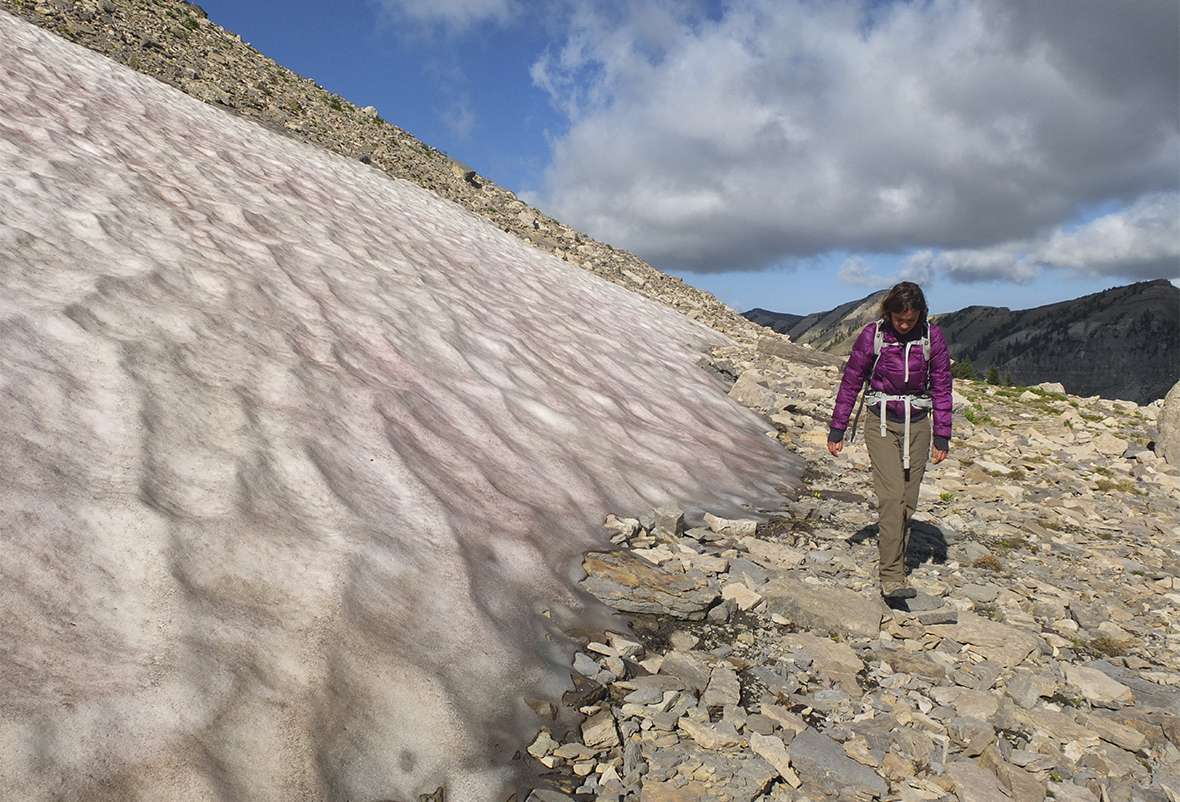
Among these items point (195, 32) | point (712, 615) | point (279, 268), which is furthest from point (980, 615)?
point (195, 32)

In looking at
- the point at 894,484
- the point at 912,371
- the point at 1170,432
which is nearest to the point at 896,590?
the point at 894,484

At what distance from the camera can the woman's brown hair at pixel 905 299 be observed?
22.1ft

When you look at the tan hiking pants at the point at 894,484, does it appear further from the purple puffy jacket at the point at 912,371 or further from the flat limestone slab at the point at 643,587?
the flat limestone slab at the point at 643,587

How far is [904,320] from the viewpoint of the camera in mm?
6812

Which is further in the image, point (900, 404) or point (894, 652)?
point (900, 404)

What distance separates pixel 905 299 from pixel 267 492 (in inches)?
236

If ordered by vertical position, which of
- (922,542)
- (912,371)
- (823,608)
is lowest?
(823,608)

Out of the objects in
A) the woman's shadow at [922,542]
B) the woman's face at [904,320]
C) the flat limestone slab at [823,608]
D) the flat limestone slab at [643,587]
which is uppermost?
the woman's face at [904,320]

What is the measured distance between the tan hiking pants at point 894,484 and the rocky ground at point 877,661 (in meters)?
0.46

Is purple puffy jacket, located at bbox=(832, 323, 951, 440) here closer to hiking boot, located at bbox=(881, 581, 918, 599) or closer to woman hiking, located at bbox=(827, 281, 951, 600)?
woman hiking, located at bbox=(827, 281, 951, 600)

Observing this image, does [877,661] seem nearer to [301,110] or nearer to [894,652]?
[894,652]

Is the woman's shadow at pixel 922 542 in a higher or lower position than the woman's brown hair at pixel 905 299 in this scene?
lower

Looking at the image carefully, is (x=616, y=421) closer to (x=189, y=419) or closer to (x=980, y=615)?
(x=980, y=615)

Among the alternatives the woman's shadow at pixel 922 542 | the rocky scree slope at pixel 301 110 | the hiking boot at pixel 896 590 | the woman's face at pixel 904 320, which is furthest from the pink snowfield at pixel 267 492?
the rocky scree slope at pixel 301 110
